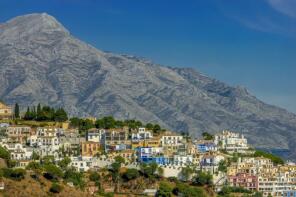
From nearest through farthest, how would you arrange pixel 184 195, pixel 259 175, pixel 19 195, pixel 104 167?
pixel 19 195, pixel 184 195, pixel 104 167, pixel 259 175

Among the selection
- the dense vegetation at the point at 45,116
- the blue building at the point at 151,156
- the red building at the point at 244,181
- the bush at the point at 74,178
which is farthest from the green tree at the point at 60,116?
the red building at the point at 244,181

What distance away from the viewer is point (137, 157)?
319ft

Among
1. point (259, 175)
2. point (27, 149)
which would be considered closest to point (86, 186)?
point (27, 149)

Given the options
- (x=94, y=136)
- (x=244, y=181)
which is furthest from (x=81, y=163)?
(x=244, y=181)

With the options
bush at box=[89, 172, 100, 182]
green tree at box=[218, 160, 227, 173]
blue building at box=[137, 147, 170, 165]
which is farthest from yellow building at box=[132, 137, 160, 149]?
bush at box=[89, 172, 100, 182]

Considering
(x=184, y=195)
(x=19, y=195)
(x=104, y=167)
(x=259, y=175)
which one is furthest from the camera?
(x=259, y=175)

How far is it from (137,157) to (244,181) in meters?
13.6

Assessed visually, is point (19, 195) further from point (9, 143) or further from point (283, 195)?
point (283, 195)

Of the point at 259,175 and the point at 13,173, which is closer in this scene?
the point at 13,173

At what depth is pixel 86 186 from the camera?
8369cm

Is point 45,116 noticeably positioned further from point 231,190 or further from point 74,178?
point 231,190

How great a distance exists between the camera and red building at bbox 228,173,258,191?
9631 centimetres

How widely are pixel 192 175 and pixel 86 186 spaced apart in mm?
14713

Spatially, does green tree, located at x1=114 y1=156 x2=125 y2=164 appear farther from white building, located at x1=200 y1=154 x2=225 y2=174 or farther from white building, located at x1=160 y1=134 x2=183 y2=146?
white building, located at x1=160 y1=134 x2=183 y2=146
